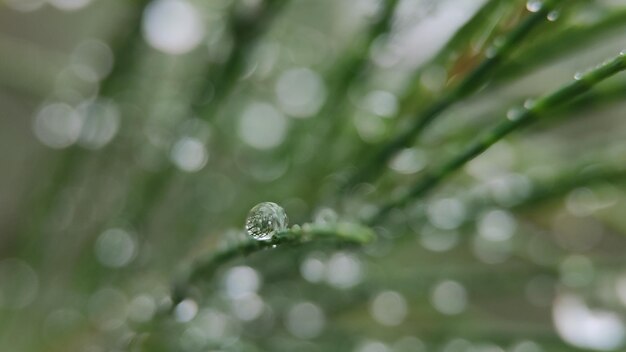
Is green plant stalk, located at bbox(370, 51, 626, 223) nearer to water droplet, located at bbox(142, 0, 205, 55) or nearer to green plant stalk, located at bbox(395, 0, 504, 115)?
green plant stalk, located at bbox(395, 0, 504, 115)

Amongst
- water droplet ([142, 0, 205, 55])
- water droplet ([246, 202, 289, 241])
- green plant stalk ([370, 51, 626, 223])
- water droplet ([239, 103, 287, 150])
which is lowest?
water droplet ([246, 202, 289, 241])

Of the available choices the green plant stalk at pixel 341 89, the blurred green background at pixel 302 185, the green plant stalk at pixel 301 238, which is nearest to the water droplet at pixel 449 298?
the blurred green background at pixel 302 185

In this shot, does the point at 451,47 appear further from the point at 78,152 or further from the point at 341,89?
the point at 78,152

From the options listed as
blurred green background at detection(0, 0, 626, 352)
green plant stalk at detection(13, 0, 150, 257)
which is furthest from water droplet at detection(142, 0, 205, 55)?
green plant stalk at detection(13, 0, 150, 257)

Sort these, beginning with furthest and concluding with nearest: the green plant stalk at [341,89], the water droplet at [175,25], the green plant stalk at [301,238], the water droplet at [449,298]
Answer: the water droplet at [175,25], the water droplet at [449,298], the green plant stalk at [341,89], the green plant stalk at [301,238]

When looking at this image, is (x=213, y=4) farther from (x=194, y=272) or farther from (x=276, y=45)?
(x=194, y=272)

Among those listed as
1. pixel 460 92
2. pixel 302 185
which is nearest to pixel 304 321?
pixel 302 185

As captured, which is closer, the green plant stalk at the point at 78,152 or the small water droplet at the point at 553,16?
the small water droplet at the point at 553,16

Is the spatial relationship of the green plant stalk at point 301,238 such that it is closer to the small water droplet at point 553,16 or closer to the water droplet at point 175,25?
the small water droplet at point 553,16
